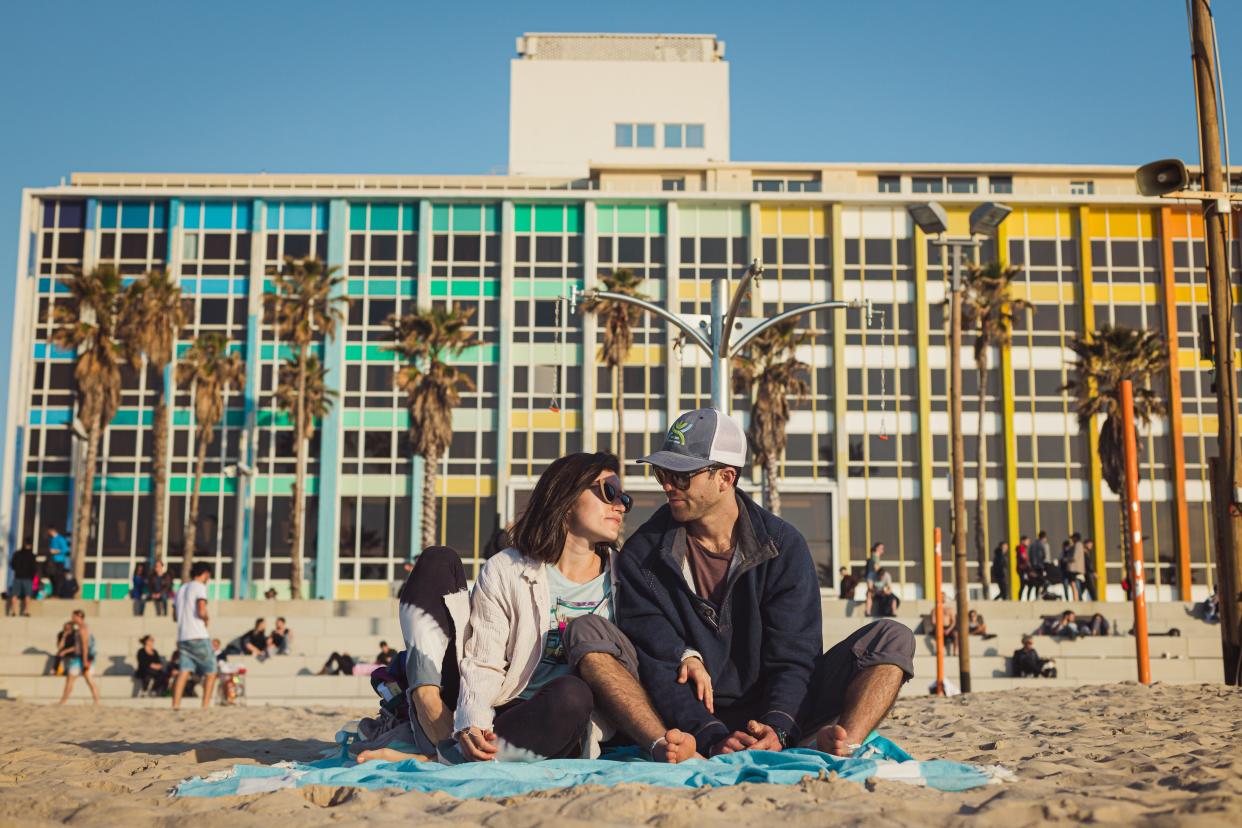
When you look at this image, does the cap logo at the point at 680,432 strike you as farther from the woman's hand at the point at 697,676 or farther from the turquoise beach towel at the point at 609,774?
the turquoise beach towel at the point at 609,774

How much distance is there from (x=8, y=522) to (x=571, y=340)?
22.3 meters

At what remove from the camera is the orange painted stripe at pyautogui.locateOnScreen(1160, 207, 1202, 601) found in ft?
153

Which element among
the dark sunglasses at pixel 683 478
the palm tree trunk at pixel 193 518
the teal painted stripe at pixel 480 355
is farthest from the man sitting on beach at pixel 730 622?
the teal painted stripe at pixel 480 355

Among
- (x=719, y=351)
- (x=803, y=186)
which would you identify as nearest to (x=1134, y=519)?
(x=719, y=351)

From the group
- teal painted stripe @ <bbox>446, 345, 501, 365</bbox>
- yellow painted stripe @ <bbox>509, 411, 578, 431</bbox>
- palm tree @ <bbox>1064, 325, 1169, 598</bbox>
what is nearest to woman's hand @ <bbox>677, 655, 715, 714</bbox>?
palm tree @ <bbox>1064, 325, 1169, 598</bbox>

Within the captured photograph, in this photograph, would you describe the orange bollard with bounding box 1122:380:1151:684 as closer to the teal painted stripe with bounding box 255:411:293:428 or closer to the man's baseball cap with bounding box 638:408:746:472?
the man's baseball cap with bounding box 638:408:746:472

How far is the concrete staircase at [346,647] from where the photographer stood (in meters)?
21.4

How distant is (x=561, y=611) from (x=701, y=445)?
35.6 inches

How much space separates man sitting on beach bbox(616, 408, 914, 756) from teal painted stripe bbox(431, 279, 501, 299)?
148ft

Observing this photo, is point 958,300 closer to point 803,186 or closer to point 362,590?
point 362,590

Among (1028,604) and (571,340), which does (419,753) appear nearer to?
(1028,604)

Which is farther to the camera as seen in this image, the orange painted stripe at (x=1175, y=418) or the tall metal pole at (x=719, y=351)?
the orange painted stripe at (x=1175, y=418)

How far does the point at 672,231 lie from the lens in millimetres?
50125

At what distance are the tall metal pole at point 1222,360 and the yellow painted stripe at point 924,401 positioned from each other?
34.6 meters
